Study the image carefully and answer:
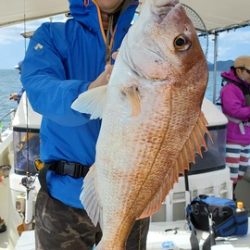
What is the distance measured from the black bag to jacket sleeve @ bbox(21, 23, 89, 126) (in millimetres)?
2171

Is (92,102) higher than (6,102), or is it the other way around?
(92,102)

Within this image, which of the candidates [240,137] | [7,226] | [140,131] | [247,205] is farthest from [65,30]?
[247,205]

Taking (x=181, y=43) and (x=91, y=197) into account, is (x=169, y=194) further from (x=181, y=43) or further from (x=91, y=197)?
(x=181, y=43)

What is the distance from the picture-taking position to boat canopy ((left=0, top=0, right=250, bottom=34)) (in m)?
4.99

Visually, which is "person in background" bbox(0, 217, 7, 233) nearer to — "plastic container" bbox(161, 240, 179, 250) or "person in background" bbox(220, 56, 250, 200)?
"plastic container" bbox(161, 240, 179, 250)

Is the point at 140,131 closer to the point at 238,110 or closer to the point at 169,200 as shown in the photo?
the point at 169,200

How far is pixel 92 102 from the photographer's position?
4.72 feet

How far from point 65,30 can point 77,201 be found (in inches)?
29.4

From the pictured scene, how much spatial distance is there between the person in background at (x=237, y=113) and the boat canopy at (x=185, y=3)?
2.18 feet

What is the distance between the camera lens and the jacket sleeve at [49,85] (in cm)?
153

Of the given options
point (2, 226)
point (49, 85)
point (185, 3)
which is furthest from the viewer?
point (185, 3)

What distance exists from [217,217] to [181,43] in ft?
8.18

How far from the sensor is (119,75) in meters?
1.39

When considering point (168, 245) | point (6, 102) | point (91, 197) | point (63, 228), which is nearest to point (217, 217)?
point (168, 245)
